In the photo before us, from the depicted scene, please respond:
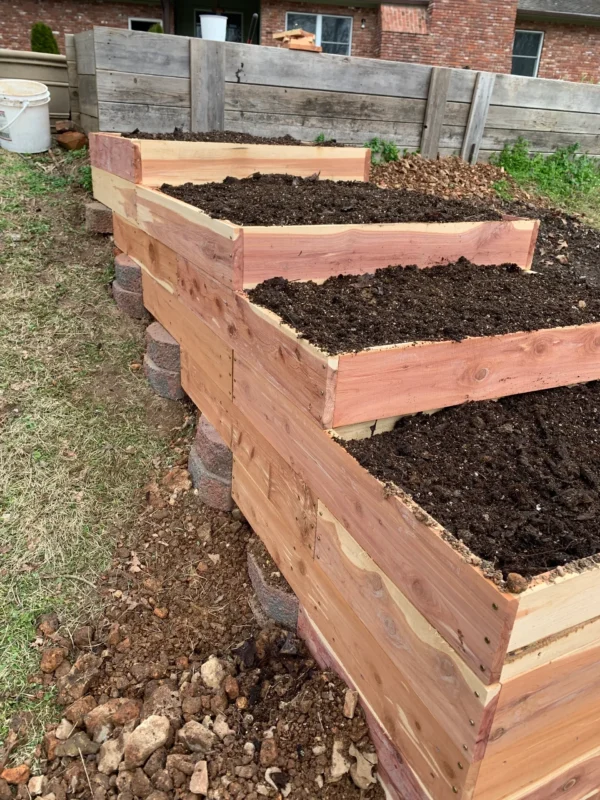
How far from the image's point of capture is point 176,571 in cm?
307

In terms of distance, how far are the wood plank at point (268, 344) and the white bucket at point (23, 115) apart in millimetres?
3860

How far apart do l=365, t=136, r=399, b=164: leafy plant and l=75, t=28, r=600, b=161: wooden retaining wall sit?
65mm

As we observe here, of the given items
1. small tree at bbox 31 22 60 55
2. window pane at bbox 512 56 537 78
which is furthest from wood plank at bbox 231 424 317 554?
window pane at bbox 512 56 537 78

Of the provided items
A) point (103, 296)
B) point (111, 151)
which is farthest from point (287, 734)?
point (111, 151)

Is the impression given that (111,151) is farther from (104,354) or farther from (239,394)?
(239,394)

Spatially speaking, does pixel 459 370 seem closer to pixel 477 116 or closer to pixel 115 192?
pixel 115 192

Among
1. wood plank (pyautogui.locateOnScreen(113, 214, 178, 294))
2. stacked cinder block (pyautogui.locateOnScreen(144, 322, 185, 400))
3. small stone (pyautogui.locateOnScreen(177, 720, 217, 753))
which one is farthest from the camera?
stacked cinder block (pyautogui.locateOnScreen(144, 322, 185, 400))

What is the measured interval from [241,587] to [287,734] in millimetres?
832

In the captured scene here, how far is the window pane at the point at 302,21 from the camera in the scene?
51.2 feet

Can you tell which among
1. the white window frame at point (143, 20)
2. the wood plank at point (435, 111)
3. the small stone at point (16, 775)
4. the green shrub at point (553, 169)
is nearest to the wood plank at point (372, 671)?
the small stone at point (16, 775)

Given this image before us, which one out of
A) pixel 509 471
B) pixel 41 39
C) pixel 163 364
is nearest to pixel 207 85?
pixel 163 364

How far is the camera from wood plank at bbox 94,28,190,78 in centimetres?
518

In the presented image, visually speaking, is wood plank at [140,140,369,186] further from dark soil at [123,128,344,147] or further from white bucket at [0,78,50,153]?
white bucket at [0,78,50,153]

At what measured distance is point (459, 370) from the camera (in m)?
2.31
